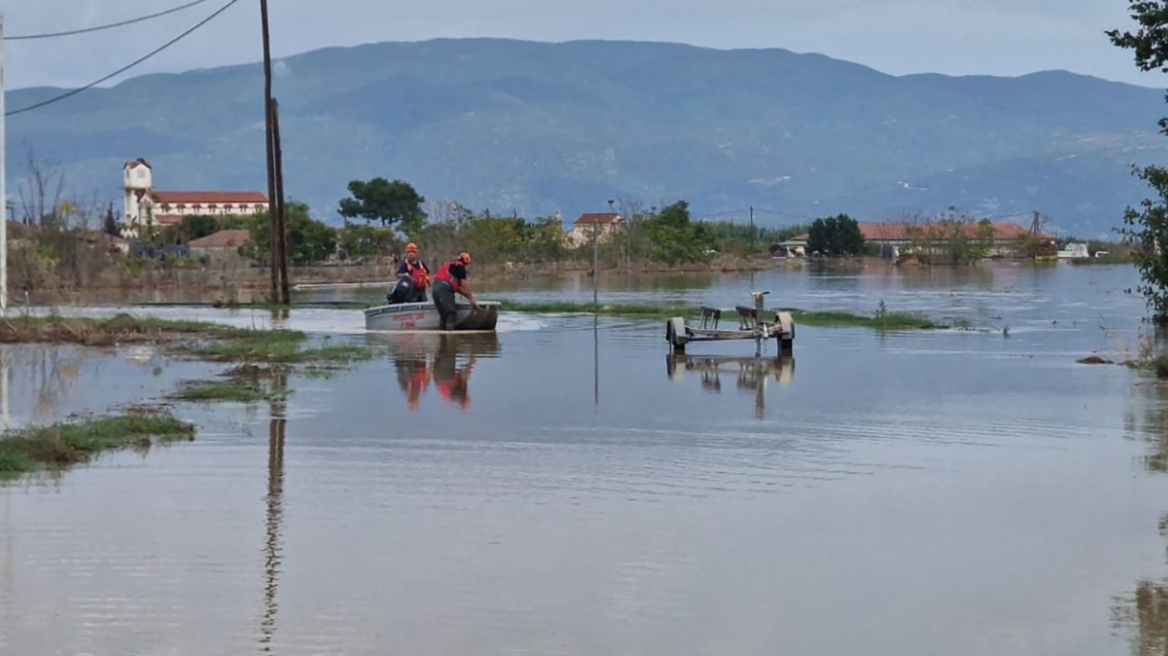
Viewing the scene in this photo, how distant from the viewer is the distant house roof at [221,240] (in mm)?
109500

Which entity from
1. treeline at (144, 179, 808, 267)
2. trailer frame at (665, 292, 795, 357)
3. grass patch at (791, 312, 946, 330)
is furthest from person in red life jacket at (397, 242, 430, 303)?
treeline at (144, 179, 808, 267)

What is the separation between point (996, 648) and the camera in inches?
353

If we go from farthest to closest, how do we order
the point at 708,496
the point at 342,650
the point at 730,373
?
the point at 730,373 → the point at 708,496 → the point at 342,650

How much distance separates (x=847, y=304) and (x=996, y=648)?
4133 centimetres

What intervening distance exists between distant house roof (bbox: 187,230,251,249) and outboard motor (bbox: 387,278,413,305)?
7613 cm

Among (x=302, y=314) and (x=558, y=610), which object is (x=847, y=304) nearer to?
(x=302, y=314)

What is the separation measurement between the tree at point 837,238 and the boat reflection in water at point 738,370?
115888 mm

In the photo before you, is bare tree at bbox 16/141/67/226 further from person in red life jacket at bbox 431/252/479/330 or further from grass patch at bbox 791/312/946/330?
person in red life jacket at bbox 431/252/479/330

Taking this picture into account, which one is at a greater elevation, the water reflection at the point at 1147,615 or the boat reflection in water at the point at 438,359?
the boat reflection in water at the point at 438,359

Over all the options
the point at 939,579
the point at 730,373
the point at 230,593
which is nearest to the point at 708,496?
the point at 939,579

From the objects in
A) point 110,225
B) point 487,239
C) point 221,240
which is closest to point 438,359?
point 487,239

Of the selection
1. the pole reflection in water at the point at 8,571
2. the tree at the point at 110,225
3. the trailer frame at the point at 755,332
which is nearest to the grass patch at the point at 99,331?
the trailer frame at the point at 755,332

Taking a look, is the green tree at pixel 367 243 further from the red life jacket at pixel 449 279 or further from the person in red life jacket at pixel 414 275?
the red life jacket at pixel 449 279

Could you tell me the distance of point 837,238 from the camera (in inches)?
5595
